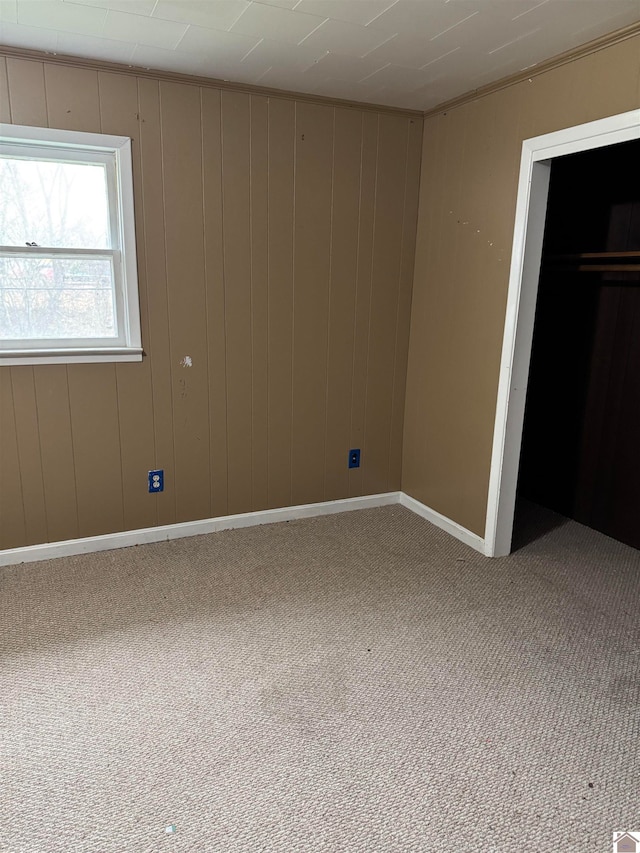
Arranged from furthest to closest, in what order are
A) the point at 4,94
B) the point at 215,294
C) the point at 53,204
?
the point at 215,294 < the point at 53,204 < the point at 4,94

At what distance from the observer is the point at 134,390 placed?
9.87ft

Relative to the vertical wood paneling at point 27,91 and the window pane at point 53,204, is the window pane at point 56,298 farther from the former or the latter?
the vertical wood paneling at point 27,91

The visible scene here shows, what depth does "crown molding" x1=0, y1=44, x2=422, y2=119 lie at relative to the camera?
8.27 feet

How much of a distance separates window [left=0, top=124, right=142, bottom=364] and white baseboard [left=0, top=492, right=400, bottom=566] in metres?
0.93

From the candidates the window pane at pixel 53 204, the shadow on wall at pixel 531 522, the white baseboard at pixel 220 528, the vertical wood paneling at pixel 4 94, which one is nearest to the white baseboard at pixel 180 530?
the white baseboard at pixel 220 528

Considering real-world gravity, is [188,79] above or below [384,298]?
above

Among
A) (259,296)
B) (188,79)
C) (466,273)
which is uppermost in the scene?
(188,79)

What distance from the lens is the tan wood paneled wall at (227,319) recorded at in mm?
2818

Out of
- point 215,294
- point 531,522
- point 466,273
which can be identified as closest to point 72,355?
point 215,294

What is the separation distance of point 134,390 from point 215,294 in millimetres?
645

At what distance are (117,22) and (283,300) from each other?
1.43 meters

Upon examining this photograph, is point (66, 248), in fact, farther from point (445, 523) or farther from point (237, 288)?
point (445, 523)

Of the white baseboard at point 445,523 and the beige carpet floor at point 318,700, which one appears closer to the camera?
the beige carpet floor at point 318,700

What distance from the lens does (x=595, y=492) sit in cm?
346
